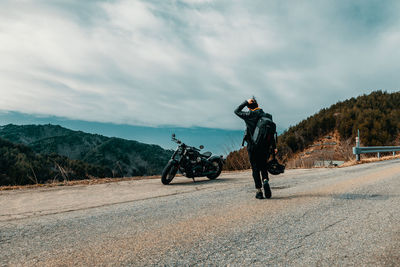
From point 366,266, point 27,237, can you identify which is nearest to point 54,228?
point 27,237

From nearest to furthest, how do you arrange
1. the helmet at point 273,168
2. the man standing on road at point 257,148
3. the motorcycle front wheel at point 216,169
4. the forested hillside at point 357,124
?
the man standing on road at point 257,148 → the helmet at point 273,168 → the motorcycle front wheel at point 216,169 → the forested hillside at point 357,124

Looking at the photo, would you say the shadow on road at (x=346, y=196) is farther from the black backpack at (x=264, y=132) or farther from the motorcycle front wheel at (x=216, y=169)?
the motorcycle front wheel at (x=216, y=169)

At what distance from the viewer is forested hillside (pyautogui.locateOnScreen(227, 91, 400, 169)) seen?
3609cm

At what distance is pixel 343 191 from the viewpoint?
21.1 feet

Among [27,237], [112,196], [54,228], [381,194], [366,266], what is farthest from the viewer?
[112,196]

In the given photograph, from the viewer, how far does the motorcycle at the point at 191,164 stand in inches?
343

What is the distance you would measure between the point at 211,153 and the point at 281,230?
641cm

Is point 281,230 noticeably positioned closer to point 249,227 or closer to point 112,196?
point 249,227

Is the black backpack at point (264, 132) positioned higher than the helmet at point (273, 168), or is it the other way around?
the black backpack at point (264, 132)

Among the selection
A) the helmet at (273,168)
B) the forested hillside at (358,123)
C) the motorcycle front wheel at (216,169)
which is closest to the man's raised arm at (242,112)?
the helmet at (273,168)

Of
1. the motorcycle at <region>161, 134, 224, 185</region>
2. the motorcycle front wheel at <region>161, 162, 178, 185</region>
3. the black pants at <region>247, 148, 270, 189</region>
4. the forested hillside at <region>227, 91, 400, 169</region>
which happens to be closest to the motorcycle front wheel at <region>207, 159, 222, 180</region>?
the motorcycle at <region>161, 134, 224, 185</region>

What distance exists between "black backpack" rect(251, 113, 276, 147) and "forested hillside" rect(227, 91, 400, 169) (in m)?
28.4

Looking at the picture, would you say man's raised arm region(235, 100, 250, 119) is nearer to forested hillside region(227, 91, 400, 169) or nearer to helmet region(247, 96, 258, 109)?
helmet region(247, 96, 258, 109)

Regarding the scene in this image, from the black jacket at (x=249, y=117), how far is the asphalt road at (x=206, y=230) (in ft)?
4.44
